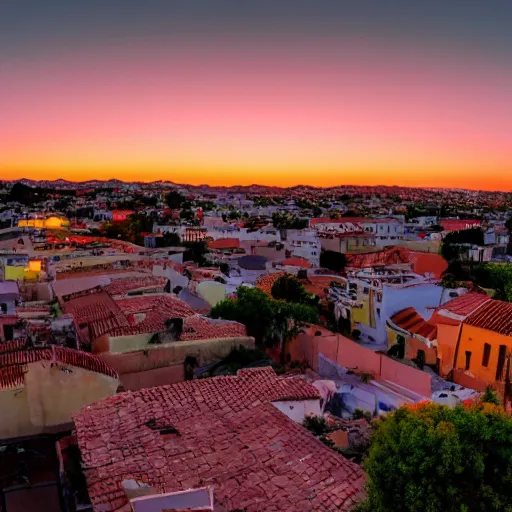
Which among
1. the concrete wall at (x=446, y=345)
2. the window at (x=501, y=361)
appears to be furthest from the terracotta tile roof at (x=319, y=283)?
the window at (x=501, y=361)

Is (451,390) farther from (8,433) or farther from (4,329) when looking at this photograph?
(4,329)

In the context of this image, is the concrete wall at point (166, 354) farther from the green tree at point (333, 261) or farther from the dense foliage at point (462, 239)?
the dense foliage at point (462, 239)

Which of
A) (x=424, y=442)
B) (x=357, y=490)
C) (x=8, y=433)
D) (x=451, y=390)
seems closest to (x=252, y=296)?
(x=451, y=390)

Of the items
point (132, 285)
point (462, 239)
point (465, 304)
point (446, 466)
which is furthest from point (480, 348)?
point (462, 239)

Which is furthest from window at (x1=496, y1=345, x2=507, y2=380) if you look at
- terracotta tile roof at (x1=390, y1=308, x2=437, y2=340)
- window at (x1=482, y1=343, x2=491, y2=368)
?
terracotta tile roof at (x1=390, y1=308, x2=437, y2=340)

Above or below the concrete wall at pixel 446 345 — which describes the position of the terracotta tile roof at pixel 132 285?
above
